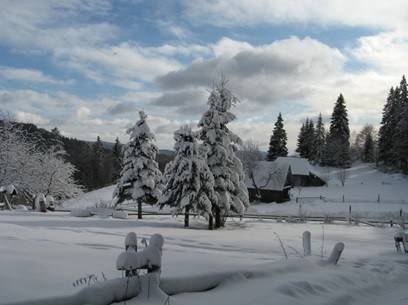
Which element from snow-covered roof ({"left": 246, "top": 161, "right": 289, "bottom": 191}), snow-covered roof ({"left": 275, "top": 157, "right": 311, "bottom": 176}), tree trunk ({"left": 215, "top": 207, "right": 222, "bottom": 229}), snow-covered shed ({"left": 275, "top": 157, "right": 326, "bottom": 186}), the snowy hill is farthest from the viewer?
snow-covered shed ({"left": 275, "top": 157, "right": 326, "bottom": 186})

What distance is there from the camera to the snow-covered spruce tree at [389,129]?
79750mm

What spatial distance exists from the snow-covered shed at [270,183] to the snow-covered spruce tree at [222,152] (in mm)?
38639

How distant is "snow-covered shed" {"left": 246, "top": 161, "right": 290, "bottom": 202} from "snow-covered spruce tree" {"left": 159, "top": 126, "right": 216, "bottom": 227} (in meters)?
40.0

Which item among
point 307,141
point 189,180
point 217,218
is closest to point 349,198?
point 307,141

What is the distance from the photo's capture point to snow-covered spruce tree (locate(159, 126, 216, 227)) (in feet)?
104

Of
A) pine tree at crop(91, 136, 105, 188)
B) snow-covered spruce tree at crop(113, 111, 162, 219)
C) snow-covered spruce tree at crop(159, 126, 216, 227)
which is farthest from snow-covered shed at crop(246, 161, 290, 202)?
pine tree at crop(91, 136, 105, 188)

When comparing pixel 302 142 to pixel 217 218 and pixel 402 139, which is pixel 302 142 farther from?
pixel 217 218

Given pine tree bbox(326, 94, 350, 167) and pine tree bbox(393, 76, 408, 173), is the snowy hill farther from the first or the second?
pine tree bbox(393, 76, 408, 173)

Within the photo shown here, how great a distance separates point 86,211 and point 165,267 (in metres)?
31.3

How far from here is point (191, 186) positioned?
1275 inches

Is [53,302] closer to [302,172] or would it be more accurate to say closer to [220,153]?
[220,153]

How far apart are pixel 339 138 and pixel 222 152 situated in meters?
64.6

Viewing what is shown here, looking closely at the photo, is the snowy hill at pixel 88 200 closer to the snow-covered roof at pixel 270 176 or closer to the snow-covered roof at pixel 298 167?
the snow-covered roof at pixel 270 176

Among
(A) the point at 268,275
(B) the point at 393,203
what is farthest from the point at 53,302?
(B) the point at 393,203
